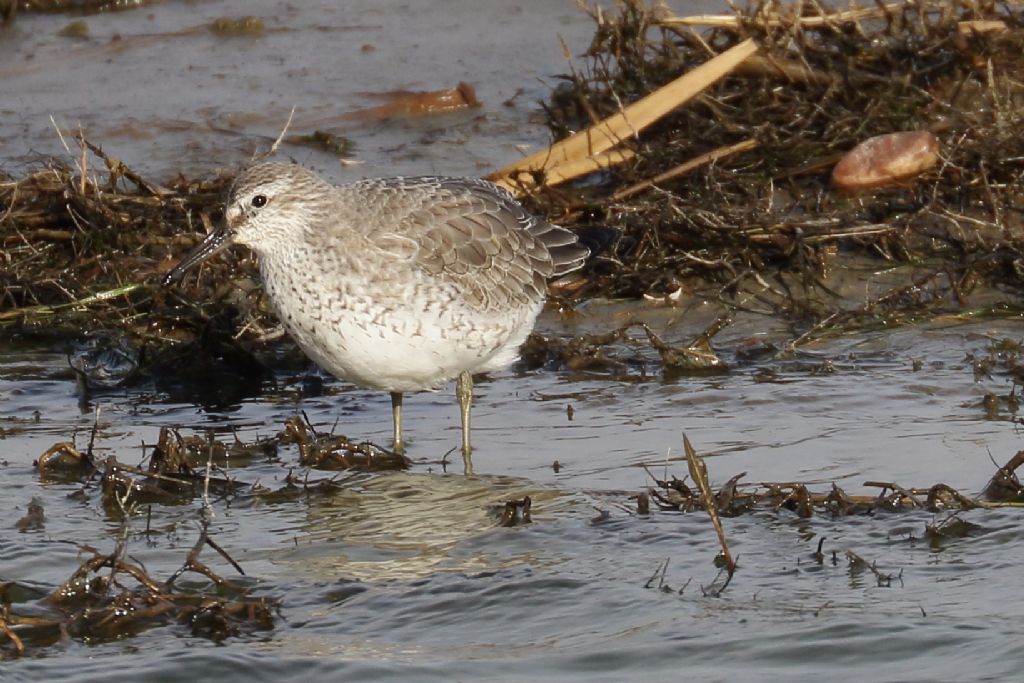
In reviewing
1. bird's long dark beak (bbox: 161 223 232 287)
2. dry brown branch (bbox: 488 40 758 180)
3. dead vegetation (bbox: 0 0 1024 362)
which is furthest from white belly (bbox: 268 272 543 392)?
dry brown branch (bbox: 488 40 758 180)

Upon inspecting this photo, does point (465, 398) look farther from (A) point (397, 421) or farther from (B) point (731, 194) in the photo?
(B) point (731, 194)

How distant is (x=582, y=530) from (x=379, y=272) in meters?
1.48

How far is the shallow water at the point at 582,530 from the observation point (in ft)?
18.7

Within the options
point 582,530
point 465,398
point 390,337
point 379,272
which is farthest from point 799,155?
point 582,530

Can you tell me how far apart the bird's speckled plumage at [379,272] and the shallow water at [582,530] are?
50cm

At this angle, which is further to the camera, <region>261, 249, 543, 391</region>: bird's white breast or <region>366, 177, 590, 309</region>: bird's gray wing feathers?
<region>366, 177, 590, 309</region>: bird's gray wing feathers

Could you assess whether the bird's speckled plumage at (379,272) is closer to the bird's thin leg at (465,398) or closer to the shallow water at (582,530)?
the bird's thin leg at (465,398)

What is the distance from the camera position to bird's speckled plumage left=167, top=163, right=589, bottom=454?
725 centimetres

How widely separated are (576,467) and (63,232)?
371 cm

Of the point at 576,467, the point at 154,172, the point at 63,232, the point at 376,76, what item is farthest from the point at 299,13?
the point at 576,467

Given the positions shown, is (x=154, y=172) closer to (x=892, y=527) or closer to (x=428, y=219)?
(x=428, y=219)

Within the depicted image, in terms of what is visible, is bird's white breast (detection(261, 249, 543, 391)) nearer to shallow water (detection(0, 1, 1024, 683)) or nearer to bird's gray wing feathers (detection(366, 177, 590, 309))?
bird's gray wing feathers (detection(366, 177, 590, 309))

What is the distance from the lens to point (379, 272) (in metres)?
7.32

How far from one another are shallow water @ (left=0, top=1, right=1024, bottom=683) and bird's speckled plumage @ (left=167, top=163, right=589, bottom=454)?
50 cm
